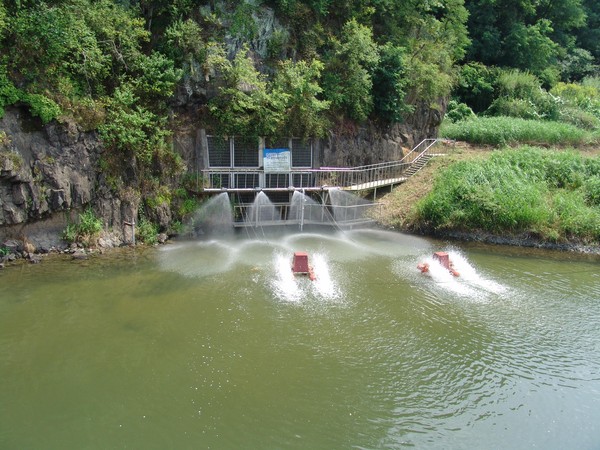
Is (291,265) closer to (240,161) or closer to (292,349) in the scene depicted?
(292,349)

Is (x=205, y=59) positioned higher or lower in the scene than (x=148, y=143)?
higher

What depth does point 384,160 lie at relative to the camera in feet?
85.4

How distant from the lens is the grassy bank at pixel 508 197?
2030 centimetres

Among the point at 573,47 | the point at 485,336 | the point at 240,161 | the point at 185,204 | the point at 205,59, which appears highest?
the point at 573,47

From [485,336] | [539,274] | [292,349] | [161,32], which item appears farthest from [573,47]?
[292,349]

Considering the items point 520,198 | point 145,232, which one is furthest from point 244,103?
point 520,198

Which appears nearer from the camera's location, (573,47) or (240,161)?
(240,161)

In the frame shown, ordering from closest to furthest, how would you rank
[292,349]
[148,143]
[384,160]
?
[292,349]
[148,143]
[384,160]

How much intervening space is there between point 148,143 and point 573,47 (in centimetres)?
4314

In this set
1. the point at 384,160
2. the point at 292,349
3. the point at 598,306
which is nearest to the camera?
the point at 292,349

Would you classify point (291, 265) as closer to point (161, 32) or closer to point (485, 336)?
point (485, 336)

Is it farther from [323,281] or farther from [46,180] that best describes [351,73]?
[46,180]

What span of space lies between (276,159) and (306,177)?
1926mm

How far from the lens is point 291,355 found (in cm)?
1068
